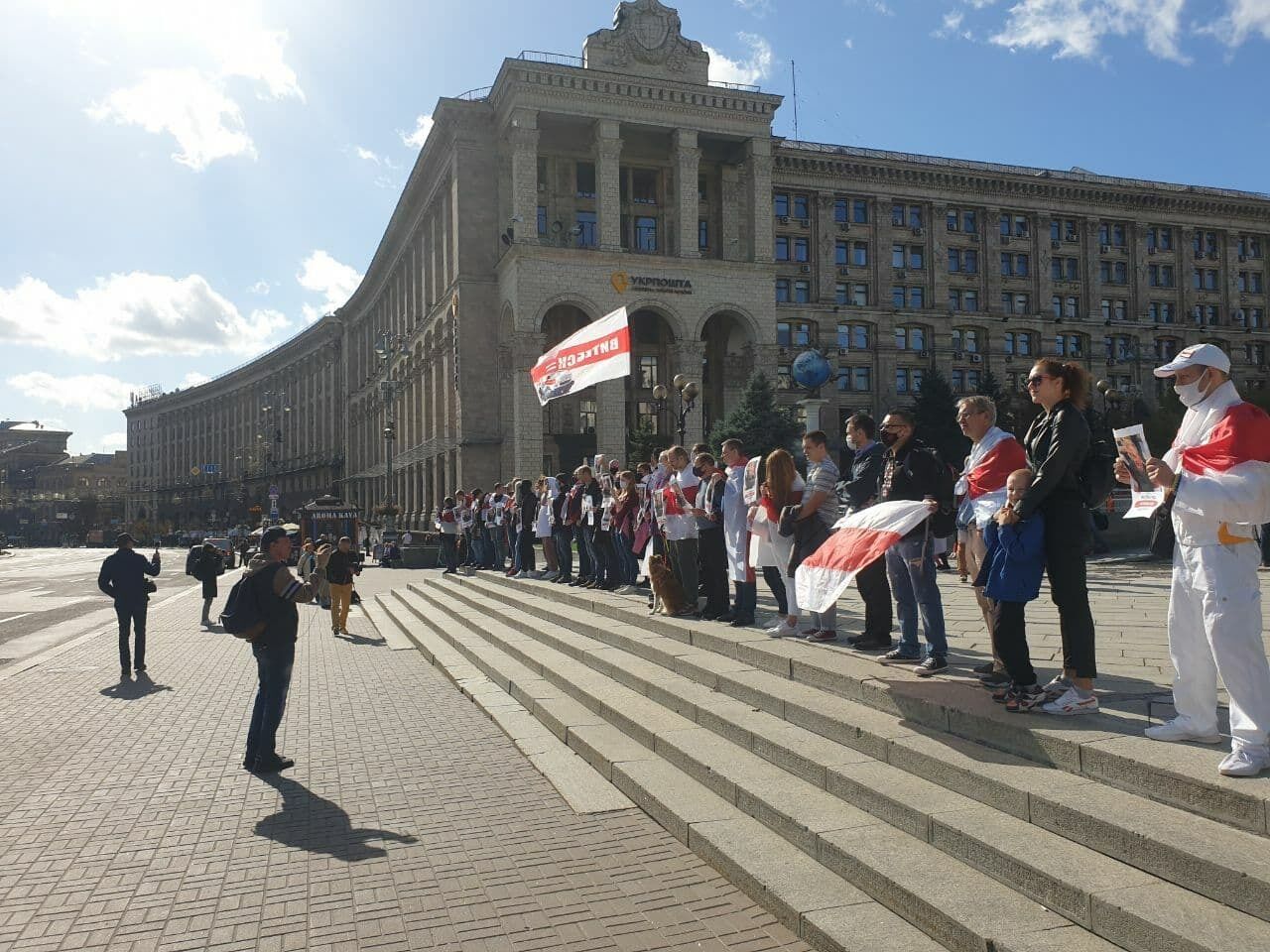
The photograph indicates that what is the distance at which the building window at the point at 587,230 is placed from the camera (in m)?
52.5

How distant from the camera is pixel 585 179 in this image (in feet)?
175

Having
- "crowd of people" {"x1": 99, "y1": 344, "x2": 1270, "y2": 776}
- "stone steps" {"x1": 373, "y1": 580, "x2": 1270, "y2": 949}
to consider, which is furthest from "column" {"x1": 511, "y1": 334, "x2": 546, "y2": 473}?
"stone steps" {"x1": 373, "y1": 580, "x2": 1270, "y2": 949}

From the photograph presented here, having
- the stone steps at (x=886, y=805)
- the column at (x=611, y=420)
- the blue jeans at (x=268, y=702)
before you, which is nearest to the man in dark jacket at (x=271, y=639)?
the blue jeans at (x=268, y=702)

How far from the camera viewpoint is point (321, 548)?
805 inches

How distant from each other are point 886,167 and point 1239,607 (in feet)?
218

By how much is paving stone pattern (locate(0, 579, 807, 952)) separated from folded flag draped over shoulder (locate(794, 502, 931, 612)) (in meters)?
2.01

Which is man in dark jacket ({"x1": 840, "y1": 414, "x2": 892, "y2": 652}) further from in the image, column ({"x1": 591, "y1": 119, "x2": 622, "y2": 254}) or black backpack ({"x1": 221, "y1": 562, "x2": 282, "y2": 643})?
column ({"x1": 591, "y1": 119, "x2": 622, "y2": 254})

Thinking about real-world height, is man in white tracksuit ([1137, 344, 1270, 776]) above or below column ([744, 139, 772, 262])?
below

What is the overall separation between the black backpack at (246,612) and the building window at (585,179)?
158ft

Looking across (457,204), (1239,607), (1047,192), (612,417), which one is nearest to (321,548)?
(1239,607)

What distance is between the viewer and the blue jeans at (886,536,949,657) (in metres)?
6.44

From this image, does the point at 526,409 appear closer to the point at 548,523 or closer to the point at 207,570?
the point at 207,570

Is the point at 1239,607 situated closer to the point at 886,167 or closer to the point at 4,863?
the point at 4,863

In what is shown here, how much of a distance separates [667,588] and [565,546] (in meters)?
5.61
